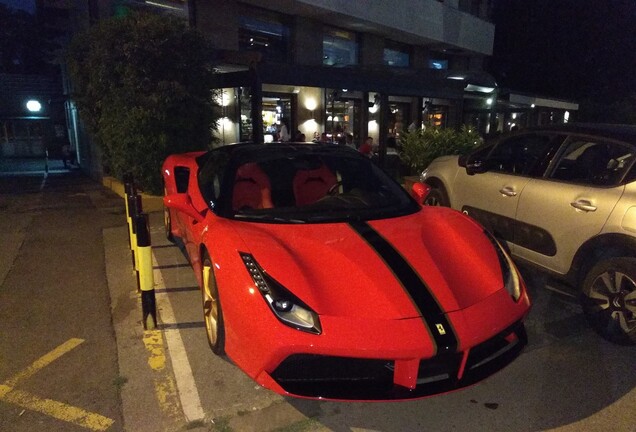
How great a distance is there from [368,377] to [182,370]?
4.82 feet

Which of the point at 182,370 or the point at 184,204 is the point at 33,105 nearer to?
the point at 184,204

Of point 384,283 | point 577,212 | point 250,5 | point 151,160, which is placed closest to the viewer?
point 384,283

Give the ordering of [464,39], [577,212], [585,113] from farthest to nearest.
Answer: [585,113] < [464,39] < [577,212]

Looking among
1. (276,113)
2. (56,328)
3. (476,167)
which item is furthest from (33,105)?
(476,167)

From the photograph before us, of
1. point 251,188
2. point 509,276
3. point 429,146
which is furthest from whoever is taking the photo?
point 429,146

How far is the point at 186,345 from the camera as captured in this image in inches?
141

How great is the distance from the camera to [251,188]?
12.9 feet

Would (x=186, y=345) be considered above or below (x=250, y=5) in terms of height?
below

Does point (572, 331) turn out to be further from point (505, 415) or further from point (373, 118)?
point (373, 118)

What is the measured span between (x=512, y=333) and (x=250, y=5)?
561 inches

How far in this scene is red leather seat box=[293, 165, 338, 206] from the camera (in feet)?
13.4

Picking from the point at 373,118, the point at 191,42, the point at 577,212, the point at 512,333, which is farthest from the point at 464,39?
the point at 512,333

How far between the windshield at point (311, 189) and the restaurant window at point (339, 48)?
14063 millimetres

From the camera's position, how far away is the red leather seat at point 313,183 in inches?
161
